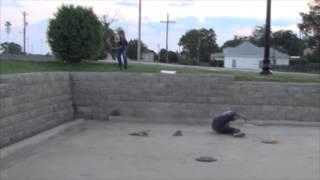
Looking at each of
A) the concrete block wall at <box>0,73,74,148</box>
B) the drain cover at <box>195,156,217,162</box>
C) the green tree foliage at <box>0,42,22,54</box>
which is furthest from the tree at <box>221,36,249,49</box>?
the drain cover at <box>195,156,217,162</box>

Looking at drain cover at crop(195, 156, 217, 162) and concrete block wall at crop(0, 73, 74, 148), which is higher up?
concrete block wall at crop(0, 73, 74, 148)

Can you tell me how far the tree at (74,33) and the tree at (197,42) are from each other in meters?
98.7

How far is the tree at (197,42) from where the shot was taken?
12200cm

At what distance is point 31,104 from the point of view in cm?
1381

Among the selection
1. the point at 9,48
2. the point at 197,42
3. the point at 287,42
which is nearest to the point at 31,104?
the point at 9,48

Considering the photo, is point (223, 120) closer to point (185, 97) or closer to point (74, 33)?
point (185, 97)

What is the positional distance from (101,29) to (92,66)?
142 centimetres

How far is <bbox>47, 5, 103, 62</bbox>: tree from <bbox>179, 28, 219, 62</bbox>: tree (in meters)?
98.7

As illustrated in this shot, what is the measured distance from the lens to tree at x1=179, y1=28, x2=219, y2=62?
12200 cm

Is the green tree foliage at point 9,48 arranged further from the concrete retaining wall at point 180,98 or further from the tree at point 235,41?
the tree at point 235,41

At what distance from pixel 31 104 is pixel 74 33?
25.4ft

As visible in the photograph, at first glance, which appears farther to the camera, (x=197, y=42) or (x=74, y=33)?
(x=197, y=42)

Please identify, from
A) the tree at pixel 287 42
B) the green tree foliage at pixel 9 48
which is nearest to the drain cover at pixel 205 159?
the green tree foliage at pixel 9 48

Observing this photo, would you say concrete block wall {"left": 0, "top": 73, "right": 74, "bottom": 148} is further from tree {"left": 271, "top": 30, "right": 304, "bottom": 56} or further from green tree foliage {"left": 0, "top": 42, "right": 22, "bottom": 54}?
tree {"left": 271, "top": 30, "right": 304, "bottom": 56}
